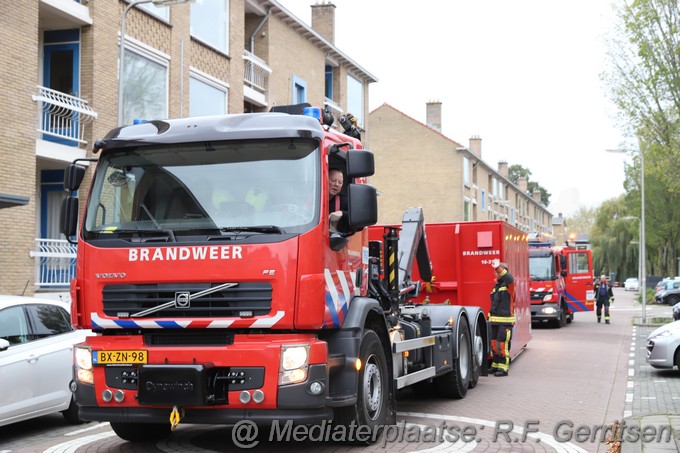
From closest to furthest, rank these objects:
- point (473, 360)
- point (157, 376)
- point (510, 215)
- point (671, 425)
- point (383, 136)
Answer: point (157, 376)
point (671, 425)
point (473, 360)
point (383, 136)
point (510, 215)

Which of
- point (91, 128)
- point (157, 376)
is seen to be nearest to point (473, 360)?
point (157, 376)

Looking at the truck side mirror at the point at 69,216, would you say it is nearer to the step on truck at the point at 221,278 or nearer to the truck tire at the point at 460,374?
the step on truck at the point at 221,278

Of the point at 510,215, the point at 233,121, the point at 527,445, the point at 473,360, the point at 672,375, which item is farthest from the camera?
the point at 510,215

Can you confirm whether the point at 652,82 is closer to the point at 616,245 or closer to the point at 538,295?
the point at 538,295

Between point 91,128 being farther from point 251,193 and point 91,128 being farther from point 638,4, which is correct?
point 638,4

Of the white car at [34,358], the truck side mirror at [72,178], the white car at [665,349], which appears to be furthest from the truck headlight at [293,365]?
the white car at [665,349]

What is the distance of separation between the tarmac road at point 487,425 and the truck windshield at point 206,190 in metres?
2.13

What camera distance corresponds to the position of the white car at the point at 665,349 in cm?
1317

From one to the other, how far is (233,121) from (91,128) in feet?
40.6

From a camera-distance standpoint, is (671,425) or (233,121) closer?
(233,121)


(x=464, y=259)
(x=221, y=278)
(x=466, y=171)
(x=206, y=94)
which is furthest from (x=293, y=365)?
(x=466, y=171)

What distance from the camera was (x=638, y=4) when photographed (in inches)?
997

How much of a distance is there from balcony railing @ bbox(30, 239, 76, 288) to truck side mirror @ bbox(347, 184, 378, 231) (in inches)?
445

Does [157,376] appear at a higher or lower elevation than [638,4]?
lower
